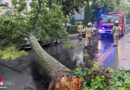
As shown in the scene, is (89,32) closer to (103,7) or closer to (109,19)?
(109,19)

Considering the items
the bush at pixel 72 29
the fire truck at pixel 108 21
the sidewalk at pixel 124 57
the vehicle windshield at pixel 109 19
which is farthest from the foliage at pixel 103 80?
the bush at pixel 72 29

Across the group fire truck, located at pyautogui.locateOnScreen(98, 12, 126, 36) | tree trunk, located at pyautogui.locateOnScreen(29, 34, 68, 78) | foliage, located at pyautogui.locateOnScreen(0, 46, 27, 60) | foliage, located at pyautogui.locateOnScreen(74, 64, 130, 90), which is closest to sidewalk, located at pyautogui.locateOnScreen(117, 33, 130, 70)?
foliage, located at pyautogui.locateOnScreen(74, 64, 130, 90)

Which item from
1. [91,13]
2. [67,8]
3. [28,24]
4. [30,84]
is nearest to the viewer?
→ [30,84]

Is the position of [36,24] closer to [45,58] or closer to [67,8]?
[45,58]

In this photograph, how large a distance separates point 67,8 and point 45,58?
45.0 ft

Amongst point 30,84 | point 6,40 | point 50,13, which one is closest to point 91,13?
point 50,13

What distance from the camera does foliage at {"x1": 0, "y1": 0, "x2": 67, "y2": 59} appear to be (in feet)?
20.5

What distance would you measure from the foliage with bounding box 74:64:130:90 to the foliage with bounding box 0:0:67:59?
4203 millimetres

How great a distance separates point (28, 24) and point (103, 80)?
18.2ft

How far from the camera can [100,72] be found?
320 centimetres

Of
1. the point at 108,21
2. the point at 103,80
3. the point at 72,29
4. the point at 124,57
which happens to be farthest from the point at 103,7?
the point at 103,80

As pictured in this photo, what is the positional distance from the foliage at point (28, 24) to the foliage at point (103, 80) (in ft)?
13.8

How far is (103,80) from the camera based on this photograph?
293 centimetres

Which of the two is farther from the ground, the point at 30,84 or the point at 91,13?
the point at 91,13
